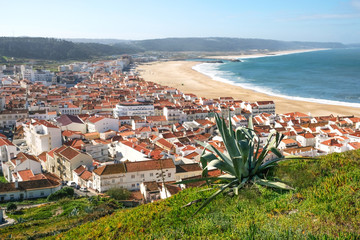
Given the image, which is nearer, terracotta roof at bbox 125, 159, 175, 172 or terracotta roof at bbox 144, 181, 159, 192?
terracotta roof at bbox 144, 181, 159, 192

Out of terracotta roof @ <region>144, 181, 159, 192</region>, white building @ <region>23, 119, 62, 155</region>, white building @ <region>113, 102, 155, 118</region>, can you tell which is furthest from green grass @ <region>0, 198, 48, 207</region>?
white building @ <region>113, 102, 155, 118</region>

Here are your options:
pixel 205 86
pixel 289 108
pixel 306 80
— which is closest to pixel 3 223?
pixel 289 108

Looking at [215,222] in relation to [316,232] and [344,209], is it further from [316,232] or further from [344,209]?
[344,209]

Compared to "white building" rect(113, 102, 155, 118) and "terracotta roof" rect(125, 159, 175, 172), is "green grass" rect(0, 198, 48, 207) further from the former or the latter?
"white building" rect(113, 102, 155, 118)

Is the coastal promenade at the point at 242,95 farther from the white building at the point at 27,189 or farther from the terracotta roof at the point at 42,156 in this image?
the white building at the point at 27,189

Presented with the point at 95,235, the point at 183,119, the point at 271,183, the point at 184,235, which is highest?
the point at 271,183

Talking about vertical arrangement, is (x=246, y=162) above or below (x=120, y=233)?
above
